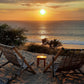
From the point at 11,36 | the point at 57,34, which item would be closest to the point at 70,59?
the point at 11,36

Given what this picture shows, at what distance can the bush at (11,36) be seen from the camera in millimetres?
10481

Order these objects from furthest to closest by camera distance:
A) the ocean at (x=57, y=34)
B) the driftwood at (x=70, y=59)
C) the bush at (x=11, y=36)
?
the ocean at (x=57, y=34)
the bush at (x=11, y=36)
the driftwood at (x=70, y=59)

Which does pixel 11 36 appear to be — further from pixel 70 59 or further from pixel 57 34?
pixel 57 34

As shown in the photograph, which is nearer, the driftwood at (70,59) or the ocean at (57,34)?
the driftwood at (70,59)

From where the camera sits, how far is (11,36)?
1077cm

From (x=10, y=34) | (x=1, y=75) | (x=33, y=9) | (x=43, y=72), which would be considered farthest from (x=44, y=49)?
(x=33, y=9)

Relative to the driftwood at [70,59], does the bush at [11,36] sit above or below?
above

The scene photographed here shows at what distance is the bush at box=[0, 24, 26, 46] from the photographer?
10.5 m

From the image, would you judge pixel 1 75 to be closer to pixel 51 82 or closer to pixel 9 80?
pixel 9 80

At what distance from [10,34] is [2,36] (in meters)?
0.66

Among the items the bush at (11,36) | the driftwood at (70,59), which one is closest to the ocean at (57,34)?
the bush at (11,36)

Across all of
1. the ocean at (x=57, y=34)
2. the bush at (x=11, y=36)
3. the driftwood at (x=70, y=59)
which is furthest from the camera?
the ocean at (x=57, y=34)

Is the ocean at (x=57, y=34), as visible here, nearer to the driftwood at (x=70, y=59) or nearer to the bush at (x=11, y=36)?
the bush at (x=11, y=36)

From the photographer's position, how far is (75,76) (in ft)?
13.2
